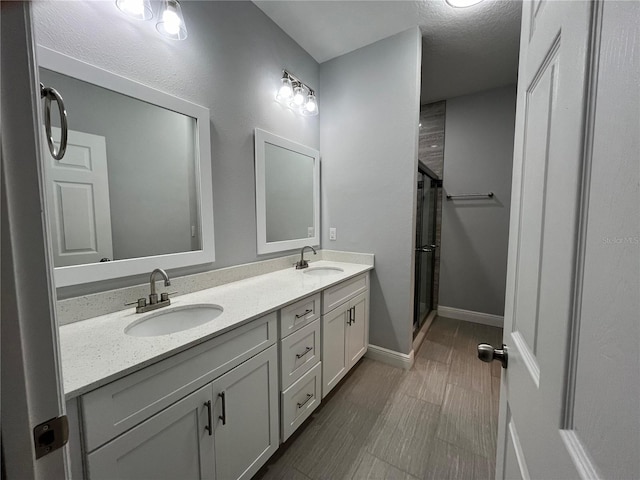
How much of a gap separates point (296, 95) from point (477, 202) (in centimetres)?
230

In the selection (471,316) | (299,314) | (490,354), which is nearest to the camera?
(490,354)

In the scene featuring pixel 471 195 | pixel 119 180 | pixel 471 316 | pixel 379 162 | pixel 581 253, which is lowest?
pixel 471 316

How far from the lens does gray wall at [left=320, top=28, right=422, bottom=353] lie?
1990 mm

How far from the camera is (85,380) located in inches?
26.0

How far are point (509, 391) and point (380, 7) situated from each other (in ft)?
7.39

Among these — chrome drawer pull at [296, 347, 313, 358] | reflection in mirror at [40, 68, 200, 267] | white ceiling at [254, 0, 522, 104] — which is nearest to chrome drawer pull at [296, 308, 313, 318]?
chrome drawer pull at [296, 347, 313, 358]

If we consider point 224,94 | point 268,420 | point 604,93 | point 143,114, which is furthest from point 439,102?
point 268,420

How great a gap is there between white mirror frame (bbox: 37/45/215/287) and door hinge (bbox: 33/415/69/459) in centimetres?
86

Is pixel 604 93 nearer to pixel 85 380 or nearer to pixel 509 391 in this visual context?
pixel 509 391

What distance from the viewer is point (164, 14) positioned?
119cm

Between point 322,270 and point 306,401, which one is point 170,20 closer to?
point 322,270

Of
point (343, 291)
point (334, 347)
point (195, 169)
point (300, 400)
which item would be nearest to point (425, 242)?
point (343, 291)

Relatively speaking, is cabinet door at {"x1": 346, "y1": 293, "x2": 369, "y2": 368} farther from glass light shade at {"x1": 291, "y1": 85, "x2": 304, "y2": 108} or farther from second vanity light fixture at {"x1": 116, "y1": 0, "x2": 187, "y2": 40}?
second vanity light fixture at {"x1": 116, "y1": 0, "x2": 187, "y2": 40}

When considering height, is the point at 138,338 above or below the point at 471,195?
below
